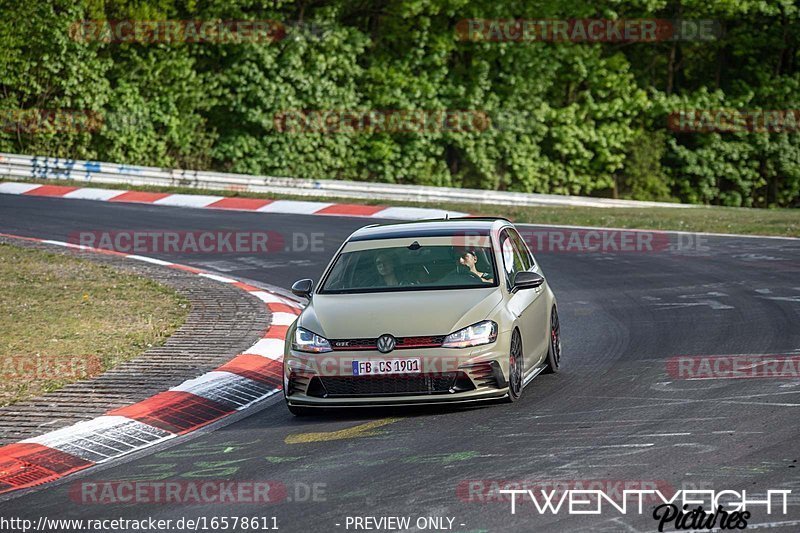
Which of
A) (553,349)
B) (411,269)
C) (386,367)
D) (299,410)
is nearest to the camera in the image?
(386,367)

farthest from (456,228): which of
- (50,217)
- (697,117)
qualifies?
(697,117)

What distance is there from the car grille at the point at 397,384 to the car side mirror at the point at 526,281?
128 centimetres

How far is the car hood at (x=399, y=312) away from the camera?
30.6 feet

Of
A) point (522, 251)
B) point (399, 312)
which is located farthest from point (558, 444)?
point (522, 251)

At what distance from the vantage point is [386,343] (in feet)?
30.3

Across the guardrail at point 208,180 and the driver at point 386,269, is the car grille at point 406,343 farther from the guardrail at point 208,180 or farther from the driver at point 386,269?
the guardrail at point 208,180

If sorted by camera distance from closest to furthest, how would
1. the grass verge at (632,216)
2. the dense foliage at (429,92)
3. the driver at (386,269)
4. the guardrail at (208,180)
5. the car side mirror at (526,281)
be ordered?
the car side mirror at (526,281) → the driver at (386,269) → the grass verge at (632,216) → the guardrail at (208,180) → the dense foliage at (429,92)

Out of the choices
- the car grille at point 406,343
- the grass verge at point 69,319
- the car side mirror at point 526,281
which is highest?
the car side mirror at point 526,281

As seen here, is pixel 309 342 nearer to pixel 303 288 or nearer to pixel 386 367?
pixel 386 367

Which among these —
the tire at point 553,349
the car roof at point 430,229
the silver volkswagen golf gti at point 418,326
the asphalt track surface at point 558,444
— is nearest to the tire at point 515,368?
the silver volkswagen golf gti at point 418,326

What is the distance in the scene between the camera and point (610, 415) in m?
8.98

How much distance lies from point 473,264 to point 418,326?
1303 mm

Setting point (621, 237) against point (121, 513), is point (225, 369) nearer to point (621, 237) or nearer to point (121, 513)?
point (121, 513)

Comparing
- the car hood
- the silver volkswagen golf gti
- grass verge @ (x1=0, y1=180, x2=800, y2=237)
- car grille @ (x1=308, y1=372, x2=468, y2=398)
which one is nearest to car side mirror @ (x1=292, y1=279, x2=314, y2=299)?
the silver volkswagen golf gti
